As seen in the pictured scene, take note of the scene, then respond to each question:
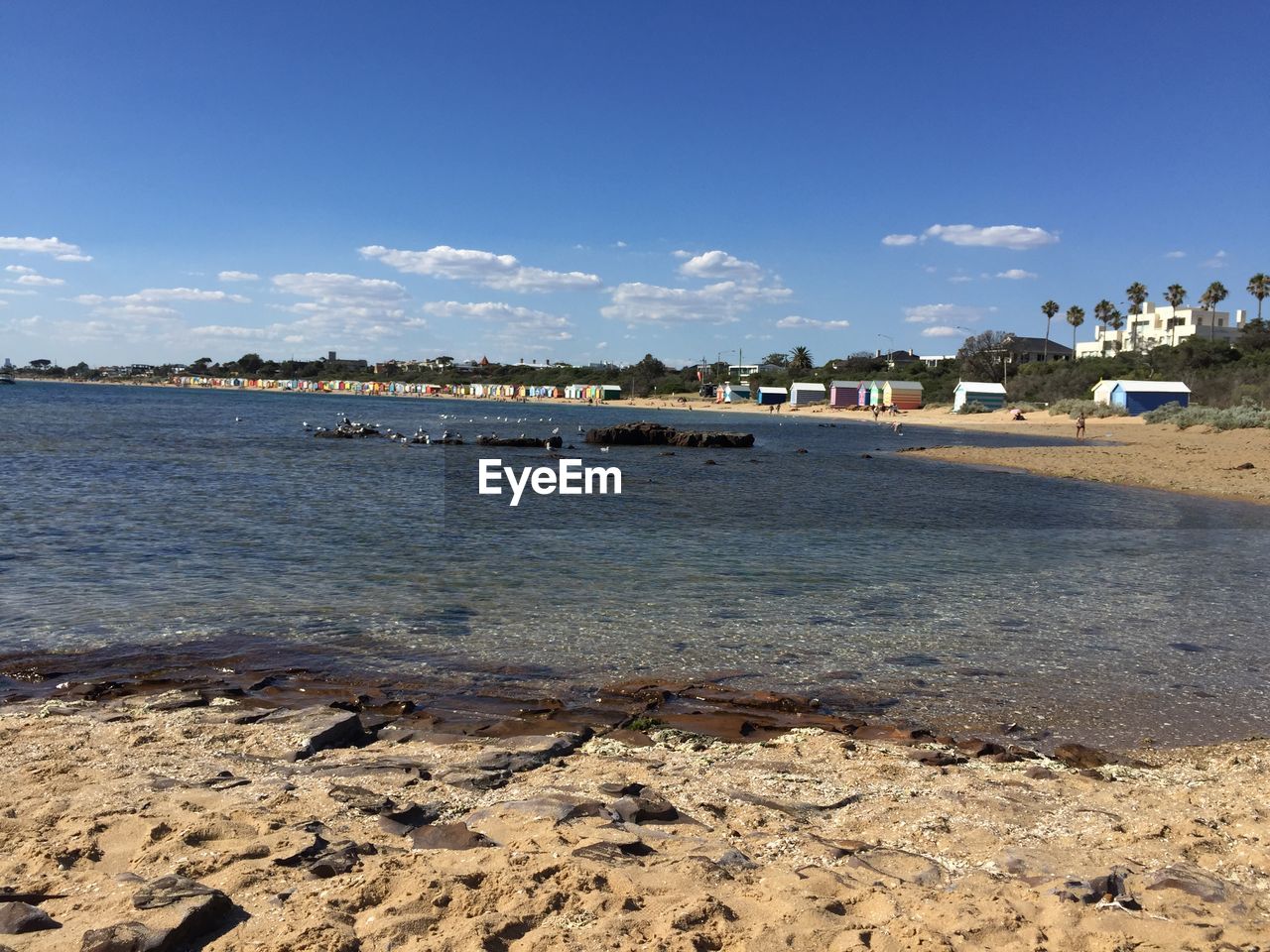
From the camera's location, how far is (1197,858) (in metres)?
5.75

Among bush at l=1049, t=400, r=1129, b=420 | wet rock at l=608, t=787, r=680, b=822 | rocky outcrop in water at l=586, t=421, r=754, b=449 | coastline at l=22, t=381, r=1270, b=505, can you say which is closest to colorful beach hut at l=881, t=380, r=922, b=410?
bush at l=1049, t=400, r=1129, b=420

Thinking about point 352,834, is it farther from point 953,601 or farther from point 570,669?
point 953,601

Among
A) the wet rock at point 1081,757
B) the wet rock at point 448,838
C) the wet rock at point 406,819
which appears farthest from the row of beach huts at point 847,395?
the wet rock at point 448,838

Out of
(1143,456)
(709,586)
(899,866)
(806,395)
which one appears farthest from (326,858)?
(806,395)

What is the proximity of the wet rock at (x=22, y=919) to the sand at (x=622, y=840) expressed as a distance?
0.07 metres

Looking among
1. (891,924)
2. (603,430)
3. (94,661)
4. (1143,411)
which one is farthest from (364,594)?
(1143,411)

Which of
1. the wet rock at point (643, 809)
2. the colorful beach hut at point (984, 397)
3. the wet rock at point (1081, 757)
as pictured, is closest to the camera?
the wet rock at point (643, 809)

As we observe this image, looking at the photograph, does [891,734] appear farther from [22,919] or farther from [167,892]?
[22,919]

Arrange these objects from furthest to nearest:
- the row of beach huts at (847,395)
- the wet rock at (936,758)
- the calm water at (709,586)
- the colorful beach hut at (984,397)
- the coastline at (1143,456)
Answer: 1. the row of beach huts at (847,395)
2. the colorful beach hut at (984,397)
3. the coastline at (1143,456)
4. the calm water at (709,586)
5. the wet rock at (936,758)

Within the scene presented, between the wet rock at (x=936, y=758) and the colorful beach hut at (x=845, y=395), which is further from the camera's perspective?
the colorful beach hut at (x=845, y=395)

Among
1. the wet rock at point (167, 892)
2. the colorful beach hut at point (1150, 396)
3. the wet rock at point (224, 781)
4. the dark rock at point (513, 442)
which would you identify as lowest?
the wet rock at point (224, 781)

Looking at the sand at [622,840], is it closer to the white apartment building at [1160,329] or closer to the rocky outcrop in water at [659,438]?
the rocky outcrop in water at [659,438]

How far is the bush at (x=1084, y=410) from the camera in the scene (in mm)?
80762

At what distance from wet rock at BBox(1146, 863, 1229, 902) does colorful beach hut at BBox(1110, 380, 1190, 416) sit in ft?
279
